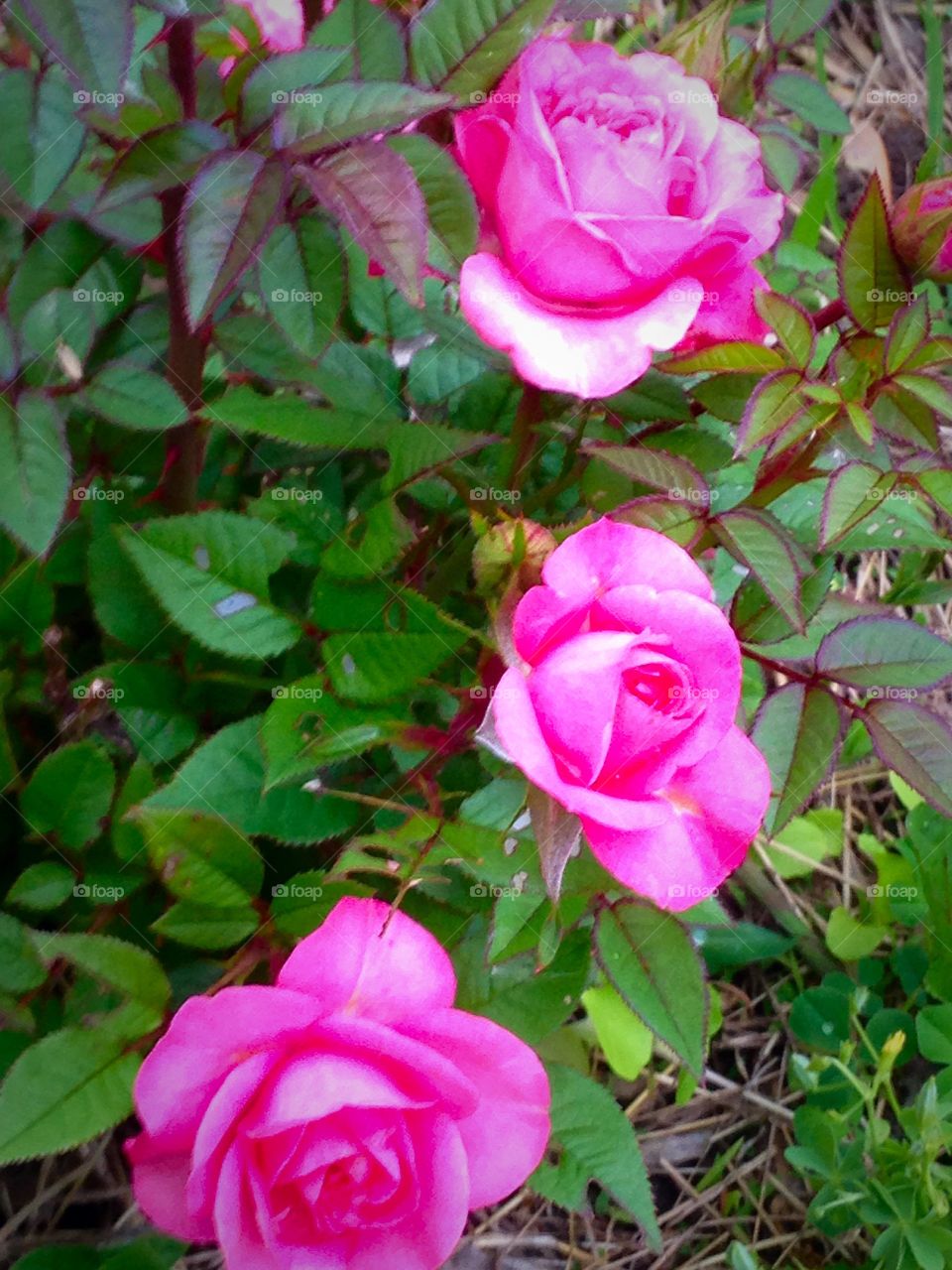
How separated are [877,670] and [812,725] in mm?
51

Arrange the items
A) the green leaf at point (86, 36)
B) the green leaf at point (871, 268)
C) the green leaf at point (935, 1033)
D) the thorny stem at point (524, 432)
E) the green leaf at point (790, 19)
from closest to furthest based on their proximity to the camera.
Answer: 1. the green leaf at point (86, 36)
2. the green leaf at point (871, 268)
3. the thorny stem at point (524, 432)
4. the green leaf at point (790, 19)
5. the green leaf at point (935, 1033)

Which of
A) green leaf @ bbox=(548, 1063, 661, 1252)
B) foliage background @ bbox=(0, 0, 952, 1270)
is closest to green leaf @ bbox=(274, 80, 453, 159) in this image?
foliage background @ bbox=(0, 0, 952, 1270)

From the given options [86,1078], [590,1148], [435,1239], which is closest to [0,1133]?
[86,1078]

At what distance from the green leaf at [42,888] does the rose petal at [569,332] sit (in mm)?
396

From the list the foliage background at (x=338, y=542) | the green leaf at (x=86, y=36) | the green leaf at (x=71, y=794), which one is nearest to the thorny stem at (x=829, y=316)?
the foliage background at (x=338, y=542)

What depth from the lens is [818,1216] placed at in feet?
2.79

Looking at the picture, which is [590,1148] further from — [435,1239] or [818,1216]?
[818,1216]

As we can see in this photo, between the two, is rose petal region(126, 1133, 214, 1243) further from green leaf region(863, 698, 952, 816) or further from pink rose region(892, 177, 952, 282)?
pink rose region(892, 177, 952, 282)

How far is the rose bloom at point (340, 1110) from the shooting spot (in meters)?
0.44

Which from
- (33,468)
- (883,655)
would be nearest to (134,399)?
(33,468)

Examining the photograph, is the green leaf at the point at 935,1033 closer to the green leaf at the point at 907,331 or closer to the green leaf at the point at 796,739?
the green leaf at the point at 796,739

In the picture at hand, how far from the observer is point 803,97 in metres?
0.80

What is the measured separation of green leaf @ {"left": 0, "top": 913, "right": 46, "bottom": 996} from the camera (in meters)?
0.60

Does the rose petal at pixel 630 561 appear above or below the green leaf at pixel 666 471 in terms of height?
above
